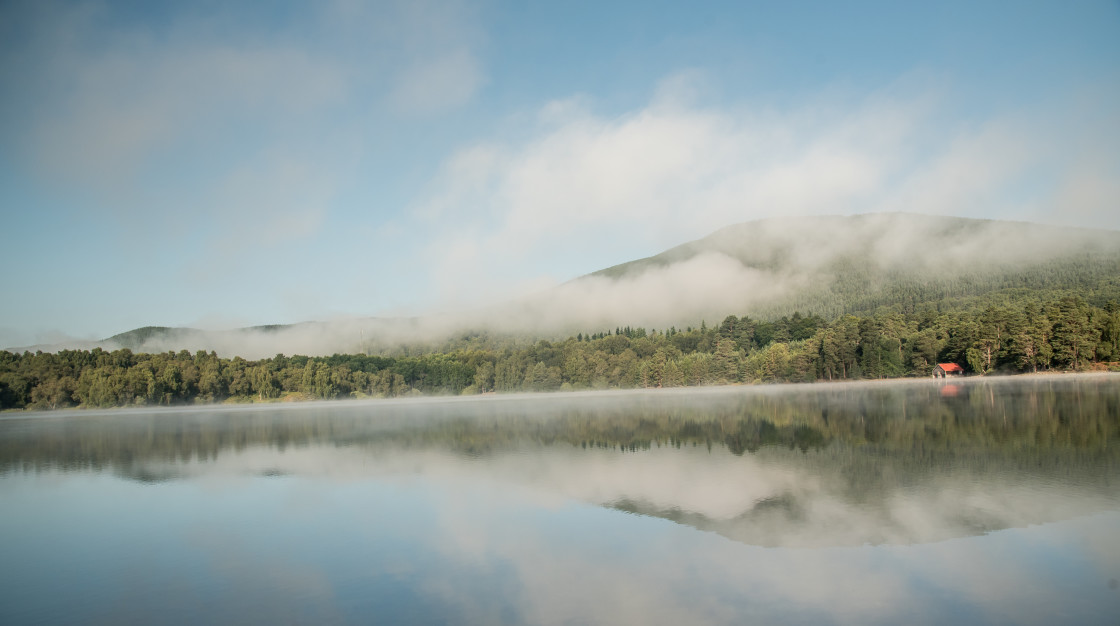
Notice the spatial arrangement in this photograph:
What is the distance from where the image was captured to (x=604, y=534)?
1445 centimetres

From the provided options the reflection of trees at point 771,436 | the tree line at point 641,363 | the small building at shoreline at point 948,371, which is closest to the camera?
the reflection of trees at point 771,436

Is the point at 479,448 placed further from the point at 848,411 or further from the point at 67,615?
the point at 848,411

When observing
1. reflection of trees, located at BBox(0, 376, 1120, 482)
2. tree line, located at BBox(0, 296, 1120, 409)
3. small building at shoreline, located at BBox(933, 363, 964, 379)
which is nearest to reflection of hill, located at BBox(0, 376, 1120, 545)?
reflection of trees, located at BBox(0, 376, 1120, 482)

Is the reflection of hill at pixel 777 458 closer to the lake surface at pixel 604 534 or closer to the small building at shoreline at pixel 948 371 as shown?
the lake surface at pixel 604 534

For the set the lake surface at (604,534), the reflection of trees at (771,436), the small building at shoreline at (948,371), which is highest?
the lake surface at (604,534)

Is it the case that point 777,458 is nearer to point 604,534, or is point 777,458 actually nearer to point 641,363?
point 604,534

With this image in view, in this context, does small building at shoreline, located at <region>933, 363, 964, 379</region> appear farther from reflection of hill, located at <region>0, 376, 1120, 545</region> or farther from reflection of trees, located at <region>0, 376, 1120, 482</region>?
reflection of hill, located at <region>0, 376, 1120, 545</region>

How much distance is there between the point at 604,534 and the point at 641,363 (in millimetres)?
134550

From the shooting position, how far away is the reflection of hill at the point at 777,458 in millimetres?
14812

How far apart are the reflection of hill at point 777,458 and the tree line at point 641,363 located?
2011 inches

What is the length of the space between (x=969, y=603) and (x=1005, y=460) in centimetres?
1279

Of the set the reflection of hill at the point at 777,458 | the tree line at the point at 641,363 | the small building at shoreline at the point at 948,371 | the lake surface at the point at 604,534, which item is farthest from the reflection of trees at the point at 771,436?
the small building at shoreline at the point at 948,371

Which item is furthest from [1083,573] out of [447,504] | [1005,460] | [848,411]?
[848,411]

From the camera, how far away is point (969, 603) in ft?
31.9
